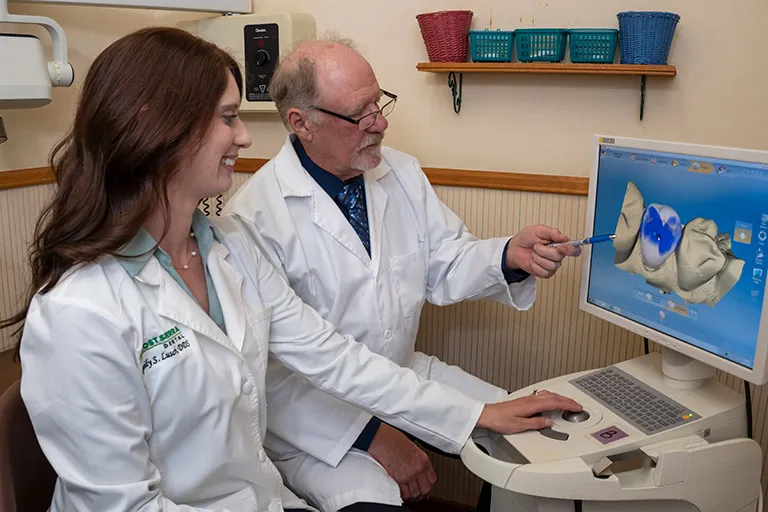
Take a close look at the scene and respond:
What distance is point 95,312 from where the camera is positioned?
0.99 metres

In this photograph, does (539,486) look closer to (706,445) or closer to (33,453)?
(706,445)

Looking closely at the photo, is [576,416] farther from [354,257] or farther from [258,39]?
[258,39]

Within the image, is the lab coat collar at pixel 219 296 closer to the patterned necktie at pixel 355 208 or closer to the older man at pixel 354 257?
the older man at pixel 354 257

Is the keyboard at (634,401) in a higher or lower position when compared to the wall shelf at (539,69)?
lower

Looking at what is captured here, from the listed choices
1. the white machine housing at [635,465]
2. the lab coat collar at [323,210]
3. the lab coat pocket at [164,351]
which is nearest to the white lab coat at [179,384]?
the lab coat pocket at [164,351]

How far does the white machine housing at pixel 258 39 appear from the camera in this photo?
2.03 m

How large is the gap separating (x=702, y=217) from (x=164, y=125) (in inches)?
34.8

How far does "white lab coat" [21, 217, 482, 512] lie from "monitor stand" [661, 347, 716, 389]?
379mm

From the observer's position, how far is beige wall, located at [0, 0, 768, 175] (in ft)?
5.36

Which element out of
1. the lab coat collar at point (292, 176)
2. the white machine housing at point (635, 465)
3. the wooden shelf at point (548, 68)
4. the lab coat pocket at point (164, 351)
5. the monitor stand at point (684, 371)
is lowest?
the white machine housing at point (635, 465)

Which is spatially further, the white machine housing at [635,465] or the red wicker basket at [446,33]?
the red wicker basket at [446,33]

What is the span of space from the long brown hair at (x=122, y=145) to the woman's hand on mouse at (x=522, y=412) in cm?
69

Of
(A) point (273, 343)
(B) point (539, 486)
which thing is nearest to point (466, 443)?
(B) point (539, 486)

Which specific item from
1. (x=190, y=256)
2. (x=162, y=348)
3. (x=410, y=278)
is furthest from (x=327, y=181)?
(x=162, y=348)
